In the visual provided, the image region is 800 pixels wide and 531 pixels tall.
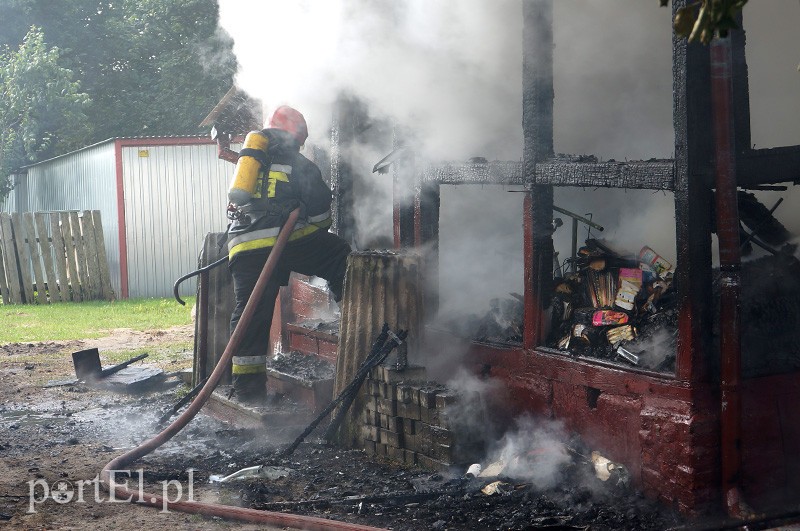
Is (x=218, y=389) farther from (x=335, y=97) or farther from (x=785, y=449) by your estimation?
(x=785, y=449)

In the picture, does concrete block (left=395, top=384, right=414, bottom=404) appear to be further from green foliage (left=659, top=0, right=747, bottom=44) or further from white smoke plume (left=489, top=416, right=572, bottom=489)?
green foliage (left=659, top=0, right=747, bottom=44)

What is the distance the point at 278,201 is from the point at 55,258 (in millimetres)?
11569

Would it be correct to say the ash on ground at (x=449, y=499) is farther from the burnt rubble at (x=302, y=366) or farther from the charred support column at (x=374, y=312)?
the burnt rubble at (x=302, y=366)

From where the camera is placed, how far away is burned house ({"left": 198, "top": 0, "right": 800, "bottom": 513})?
5.09 meters

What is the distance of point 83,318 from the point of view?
15.0 m

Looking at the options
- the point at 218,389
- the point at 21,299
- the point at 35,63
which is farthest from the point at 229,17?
the point at 35,63

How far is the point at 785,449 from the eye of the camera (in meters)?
5.36

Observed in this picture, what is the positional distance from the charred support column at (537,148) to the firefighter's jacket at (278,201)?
7.15 ft

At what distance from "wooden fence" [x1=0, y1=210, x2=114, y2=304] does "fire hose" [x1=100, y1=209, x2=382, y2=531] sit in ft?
37.3

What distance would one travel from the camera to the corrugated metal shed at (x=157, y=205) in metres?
18.1

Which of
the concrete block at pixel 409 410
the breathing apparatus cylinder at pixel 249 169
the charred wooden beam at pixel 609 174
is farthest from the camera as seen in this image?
the breathing apparatus cylinder at pixel 249 169

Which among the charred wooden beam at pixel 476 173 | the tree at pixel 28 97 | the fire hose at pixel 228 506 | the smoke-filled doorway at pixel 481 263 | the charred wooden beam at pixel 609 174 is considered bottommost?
the fire hose at pixel 228 506

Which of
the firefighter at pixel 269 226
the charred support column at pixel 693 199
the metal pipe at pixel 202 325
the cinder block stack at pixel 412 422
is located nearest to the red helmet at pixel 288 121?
the firefighter at pixel 269 226

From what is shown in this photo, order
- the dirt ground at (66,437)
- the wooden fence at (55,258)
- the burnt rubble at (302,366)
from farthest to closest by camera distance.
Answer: the wooden fence at (55,258) → the burnt rubble at (302,366) → the dirt ground at (66,437)
